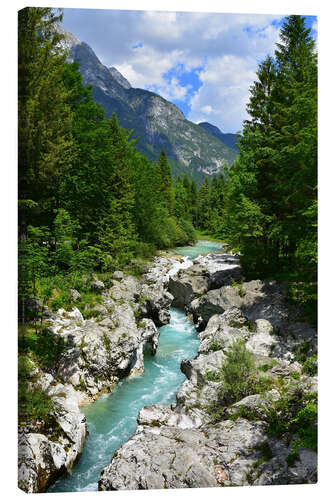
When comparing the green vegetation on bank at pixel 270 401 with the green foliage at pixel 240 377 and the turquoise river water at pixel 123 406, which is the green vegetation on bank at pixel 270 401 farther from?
the turquoise river water at pixel 123 406

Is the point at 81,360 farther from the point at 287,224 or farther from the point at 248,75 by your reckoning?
the point at 248,75

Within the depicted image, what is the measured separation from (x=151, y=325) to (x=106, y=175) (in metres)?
7.13

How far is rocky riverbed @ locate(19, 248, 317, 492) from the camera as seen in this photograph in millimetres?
3998

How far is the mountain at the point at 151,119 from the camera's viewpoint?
7.54 m

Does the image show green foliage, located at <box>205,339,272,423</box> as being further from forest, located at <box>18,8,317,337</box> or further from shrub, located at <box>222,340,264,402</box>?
forest, located at <box>18,8,317,337</box>

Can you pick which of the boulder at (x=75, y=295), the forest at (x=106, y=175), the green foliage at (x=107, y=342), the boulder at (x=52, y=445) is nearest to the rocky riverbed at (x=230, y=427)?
the boulder at (x=52, y=445)

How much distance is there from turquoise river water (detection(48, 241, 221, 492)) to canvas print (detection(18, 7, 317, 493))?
4 centimetres

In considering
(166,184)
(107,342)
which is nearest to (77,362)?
(107,342)

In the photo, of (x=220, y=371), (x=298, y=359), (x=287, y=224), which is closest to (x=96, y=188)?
(x=287, y=224)

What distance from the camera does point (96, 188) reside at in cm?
1213

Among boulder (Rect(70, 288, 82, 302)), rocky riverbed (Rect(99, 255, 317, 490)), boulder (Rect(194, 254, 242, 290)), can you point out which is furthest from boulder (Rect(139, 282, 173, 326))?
rocky riverbed (Rect(99, 255, 317, 490))

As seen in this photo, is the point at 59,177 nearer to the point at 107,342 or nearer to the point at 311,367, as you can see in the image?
the point at 107,342

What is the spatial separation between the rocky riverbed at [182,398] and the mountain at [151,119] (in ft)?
20.0

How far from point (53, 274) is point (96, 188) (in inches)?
227
